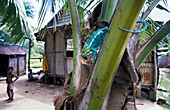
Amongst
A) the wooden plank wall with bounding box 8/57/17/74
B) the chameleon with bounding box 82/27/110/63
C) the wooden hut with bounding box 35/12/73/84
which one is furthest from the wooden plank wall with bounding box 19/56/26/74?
the chameleon with bounding box 82/27/110/63

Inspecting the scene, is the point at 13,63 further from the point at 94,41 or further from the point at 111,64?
the point at 111,64

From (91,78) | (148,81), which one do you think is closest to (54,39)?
(148,81)

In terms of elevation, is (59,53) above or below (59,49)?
below

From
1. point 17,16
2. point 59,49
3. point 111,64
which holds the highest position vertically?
point 17,16

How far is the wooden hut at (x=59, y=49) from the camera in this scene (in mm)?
6133

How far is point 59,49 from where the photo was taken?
6.71 metres

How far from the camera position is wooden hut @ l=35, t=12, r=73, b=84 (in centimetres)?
613

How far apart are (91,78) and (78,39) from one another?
51cm

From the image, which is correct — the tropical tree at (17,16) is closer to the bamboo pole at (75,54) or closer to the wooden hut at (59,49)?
the bamboo pole at (75,54)

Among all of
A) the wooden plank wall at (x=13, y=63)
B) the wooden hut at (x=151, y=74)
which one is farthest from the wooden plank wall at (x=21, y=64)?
the wooden hut at (x=151, y=74)

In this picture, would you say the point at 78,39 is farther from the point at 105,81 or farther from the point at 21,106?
the point at 21,106

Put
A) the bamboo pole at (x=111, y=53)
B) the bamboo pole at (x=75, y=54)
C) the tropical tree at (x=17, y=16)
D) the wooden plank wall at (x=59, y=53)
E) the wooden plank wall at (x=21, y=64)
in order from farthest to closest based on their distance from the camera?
the wooden plank wall at (x=21, y=64) < the wooden plank wall at (x=59, y=53) < the tropical tree at (x=17, y=16) < the bamboo pole at (x=75, y=54) < the bamboo pole at (x=111, y=53)

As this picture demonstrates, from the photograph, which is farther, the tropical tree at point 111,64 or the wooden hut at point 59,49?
the wooden hut at point 59,49

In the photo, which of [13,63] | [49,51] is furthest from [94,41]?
[13,63]
